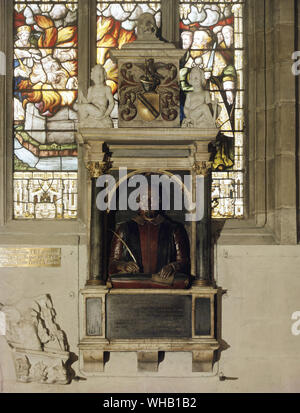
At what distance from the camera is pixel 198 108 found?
10.8 m

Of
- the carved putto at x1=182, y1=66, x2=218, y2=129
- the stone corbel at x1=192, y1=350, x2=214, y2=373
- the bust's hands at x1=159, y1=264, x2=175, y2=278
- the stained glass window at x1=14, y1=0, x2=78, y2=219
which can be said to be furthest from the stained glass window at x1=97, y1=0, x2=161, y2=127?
the stone corbel at x1=192, y1=350, x2=214, y2=373

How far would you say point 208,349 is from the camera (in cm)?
1073

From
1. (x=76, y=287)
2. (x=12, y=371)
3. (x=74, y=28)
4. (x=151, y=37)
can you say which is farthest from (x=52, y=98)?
(x=12, y=371)

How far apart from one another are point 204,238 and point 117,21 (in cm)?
336

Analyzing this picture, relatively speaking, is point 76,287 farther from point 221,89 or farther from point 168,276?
point 221,89

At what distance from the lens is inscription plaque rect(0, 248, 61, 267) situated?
11289 millimetres

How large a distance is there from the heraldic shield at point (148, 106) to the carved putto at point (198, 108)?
360 millimetres

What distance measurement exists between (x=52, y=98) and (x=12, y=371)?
11.7ft

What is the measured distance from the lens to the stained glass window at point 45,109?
39.1 ft

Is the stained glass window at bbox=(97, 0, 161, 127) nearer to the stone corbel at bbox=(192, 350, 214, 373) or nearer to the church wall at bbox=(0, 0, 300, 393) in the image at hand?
the church wall at bbox=(0, 0, 300, 393)

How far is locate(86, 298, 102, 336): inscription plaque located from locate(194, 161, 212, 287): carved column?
117 cm

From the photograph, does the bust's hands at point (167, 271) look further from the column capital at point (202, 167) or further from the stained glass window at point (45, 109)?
the stained glass window at point (45, 109)

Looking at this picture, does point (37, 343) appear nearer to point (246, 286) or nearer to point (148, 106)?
point (246, 286)

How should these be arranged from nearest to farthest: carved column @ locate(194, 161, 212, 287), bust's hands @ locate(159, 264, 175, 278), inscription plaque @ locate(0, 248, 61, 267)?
A: bust's hands @ locate(159, 264, 175, 278)
carved column @ locate(194, 161, 212, 287)
inscription plaque @ locate(0, 248, 61, 267)
